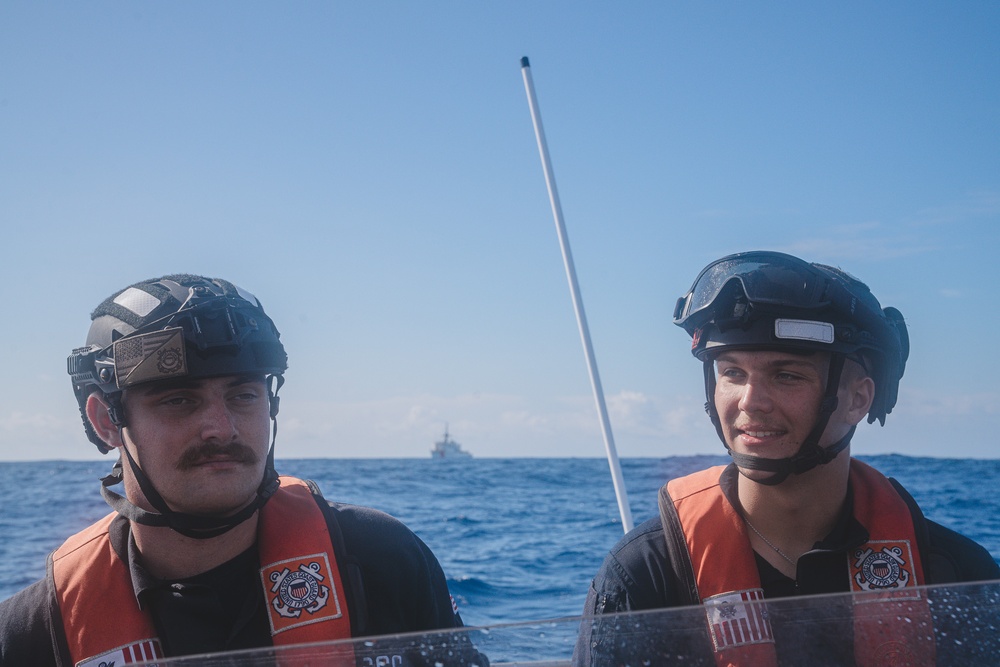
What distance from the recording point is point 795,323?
314cm

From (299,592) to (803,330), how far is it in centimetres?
207

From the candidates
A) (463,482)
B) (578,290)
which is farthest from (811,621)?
(463,482)

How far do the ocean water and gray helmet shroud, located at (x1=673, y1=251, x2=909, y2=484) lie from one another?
270 inches

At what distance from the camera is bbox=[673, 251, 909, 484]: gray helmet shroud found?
10.3 ft

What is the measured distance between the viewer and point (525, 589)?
11.8m

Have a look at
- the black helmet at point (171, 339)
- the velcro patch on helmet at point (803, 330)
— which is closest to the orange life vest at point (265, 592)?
the black helmet at point (171, 339)

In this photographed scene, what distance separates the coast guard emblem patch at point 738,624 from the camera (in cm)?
196

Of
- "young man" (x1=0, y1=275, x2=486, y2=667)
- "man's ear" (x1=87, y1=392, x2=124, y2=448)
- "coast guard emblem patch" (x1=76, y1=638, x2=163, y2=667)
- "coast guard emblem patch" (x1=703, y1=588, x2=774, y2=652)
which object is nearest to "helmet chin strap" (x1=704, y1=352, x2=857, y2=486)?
"coast guard emblem patch" (x1=703, y1=588, x2=774, y2=652)

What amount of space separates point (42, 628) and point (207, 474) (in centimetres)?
79

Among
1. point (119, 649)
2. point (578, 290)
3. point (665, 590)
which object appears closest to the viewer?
point (119, 649)

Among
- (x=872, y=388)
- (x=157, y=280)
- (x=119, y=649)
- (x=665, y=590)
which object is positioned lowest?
(x=665, y=590)

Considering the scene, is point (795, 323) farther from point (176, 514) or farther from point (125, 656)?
point (125, 656)

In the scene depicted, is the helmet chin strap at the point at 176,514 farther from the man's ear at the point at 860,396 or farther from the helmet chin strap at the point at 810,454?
the man's ear at the point at 860,396

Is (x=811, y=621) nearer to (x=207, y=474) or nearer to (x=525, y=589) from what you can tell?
(x=207, y=474)
